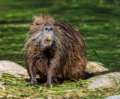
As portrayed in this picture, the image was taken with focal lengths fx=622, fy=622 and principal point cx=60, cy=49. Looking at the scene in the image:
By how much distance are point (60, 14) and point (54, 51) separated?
33.8ft

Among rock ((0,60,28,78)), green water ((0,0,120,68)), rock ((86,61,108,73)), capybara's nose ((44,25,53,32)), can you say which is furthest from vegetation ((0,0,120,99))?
capybara's nose ((44,25,53,32))

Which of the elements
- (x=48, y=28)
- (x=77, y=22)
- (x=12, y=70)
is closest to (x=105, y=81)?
(x=48, y=28)

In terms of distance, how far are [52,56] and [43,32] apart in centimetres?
52

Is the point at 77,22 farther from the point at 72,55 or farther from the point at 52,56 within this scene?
the point at 52,56

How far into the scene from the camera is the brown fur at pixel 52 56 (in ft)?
26.2

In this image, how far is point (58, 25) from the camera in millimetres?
8367

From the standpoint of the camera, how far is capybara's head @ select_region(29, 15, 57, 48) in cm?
764

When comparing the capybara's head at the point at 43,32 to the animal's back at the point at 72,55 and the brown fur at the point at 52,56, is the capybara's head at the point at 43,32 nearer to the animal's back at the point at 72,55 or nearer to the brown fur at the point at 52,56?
the brown fur at the point at 52,56

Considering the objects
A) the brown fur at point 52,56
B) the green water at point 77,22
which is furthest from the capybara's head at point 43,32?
the green water at point 77,22

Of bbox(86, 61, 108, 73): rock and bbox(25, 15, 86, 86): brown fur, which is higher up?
bbox(25, 15, 86, 86): brown fur

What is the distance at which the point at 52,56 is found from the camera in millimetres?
→ 8086

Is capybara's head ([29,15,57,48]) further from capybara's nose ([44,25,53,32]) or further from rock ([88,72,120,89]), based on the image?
rock ([88,72,120,89])

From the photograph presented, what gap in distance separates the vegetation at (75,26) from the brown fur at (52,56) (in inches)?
8.0

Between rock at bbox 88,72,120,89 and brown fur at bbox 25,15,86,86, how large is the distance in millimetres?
499
